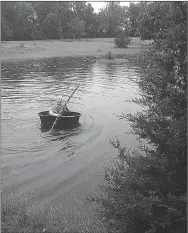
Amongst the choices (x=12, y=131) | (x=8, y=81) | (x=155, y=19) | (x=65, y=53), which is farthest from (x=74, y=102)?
(x=65, y=53)

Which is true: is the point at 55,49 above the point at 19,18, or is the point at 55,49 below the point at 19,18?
below

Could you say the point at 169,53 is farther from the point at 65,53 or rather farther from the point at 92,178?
the point at 65,53

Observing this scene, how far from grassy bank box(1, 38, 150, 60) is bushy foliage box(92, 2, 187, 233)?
54.5 metres

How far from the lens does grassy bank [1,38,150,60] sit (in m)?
62.8

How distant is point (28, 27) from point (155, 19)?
272ft

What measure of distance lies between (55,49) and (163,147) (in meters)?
66.6

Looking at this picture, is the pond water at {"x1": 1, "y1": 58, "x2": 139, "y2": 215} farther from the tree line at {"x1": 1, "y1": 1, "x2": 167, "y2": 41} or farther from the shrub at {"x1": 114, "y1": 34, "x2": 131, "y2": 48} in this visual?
the tree line at {"x1": 1, "y1": 1, "x2": 167, "y2": 41}

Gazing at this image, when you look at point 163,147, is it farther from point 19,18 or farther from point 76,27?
point 76,27

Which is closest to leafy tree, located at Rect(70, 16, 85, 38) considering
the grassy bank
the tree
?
the grassy bank

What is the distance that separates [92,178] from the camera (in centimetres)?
1089

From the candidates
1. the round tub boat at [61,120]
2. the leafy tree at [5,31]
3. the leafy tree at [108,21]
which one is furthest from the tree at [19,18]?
the round tub boat at [61,120]

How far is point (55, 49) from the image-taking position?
7044cm

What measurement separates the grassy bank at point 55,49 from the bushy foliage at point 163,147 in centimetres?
5447

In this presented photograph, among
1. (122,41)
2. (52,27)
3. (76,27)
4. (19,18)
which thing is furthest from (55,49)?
(76,27)
